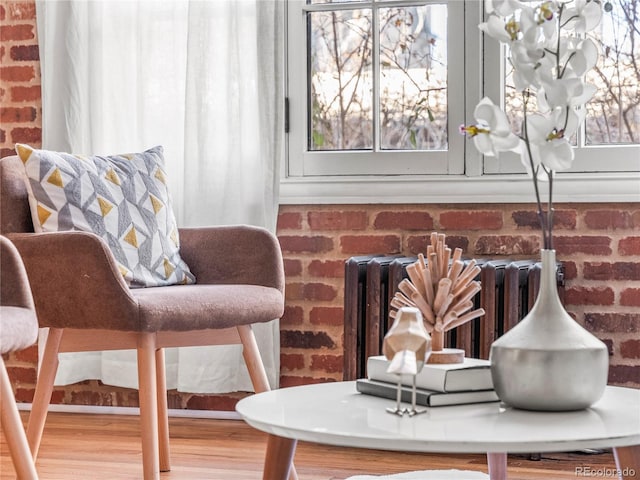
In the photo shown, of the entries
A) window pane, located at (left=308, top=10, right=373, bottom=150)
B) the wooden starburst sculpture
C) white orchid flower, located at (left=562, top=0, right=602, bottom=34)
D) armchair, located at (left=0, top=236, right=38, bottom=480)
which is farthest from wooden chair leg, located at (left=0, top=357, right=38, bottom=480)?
window pane, located at (left=308, top=10, right=373, bottom=150)

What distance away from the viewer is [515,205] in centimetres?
304

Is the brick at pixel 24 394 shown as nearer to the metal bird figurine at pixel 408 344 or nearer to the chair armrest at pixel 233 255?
the chair armrest at pixel 233 255

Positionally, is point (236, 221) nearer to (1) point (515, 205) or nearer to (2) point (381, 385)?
(1) point (515, 205)

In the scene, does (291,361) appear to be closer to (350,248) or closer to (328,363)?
(328,363)

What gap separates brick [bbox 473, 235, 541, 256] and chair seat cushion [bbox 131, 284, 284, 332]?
0.81 metres

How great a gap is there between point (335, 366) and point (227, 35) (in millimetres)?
1177

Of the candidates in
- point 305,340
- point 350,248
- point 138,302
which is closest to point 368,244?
point 350,248

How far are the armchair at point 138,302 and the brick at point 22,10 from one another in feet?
3.87

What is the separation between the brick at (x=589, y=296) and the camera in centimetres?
296

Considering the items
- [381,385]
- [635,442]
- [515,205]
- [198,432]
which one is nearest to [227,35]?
[515,205]

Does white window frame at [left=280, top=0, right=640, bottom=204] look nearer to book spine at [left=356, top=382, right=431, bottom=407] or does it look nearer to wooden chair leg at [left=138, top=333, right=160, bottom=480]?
wooden chair leg at [left=138, top=333, right=160, bottom=480]

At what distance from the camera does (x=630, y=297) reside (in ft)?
9.68

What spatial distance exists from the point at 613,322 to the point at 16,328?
184 cm

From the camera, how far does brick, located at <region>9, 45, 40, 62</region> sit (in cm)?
352
